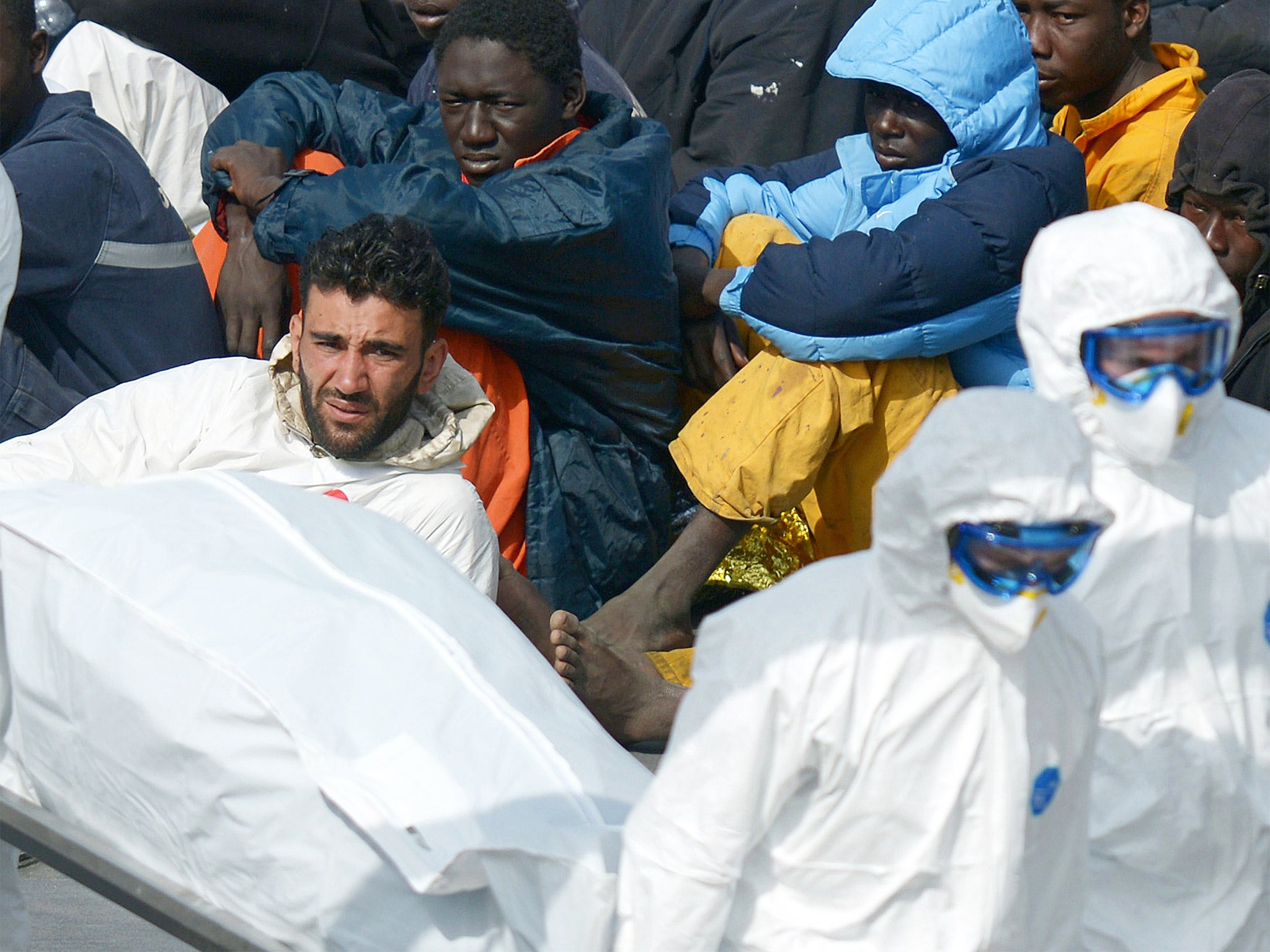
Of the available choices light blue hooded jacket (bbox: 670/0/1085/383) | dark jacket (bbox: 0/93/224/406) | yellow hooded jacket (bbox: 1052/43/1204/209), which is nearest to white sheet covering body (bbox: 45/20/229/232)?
dark jacket (bbox: 0/93/224/406)

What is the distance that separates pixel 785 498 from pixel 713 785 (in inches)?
69.1

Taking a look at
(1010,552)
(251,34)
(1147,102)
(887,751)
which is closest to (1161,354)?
(1010,552)

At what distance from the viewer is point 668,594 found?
3609mm

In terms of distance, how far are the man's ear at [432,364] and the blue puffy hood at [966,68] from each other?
116cm

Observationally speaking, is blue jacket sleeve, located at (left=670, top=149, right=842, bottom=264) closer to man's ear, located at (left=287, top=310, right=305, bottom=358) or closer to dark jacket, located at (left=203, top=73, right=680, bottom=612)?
dark jacket, located at (left=203, top=73, right=680, bottom=612)

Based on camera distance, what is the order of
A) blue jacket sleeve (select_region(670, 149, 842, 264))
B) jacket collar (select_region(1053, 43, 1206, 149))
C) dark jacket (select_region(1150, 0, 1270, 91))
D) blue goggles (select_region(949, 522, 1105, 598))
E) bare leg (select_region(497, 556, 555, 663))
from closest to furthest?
1. blue goggles (select_region(949, 522, 1105, 598))
2. bare leg (select_region(497, 556, 555, 663))
3. jacket collar (select_region(1053, 43, 1206, 149))
4. blue jacket sleeve (select_region(670, 149, 842, 264))
5. dark jacket (select_region(1150, 0, 1270, 91))

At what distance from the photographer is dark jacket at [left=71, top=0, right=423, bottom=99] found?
187 inches

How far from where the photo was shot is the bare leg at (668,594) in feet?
11.8

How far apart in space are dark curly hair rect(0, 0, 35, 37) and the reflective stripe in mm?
548

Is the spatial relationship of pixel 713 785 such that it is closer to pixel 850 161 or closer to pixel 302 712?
pixel 302 712

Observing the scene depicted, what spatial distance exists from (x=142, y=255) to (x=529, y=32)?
106 cm

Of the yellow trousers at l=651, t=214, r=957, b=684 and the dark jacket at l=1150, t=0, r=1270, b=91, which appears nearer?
the yellow trousers at l=651, t=214, r=957, b=684

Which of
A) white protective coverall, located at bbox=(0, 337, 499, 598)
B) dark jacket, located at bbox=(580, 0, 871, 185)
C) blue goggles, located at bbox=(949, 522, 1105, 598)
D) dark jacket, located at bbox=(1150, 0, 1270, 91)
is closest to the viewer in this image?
blue goggles, located at bbox=(949, 522, 1105, 598)

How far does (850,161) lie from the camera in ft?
12.8
